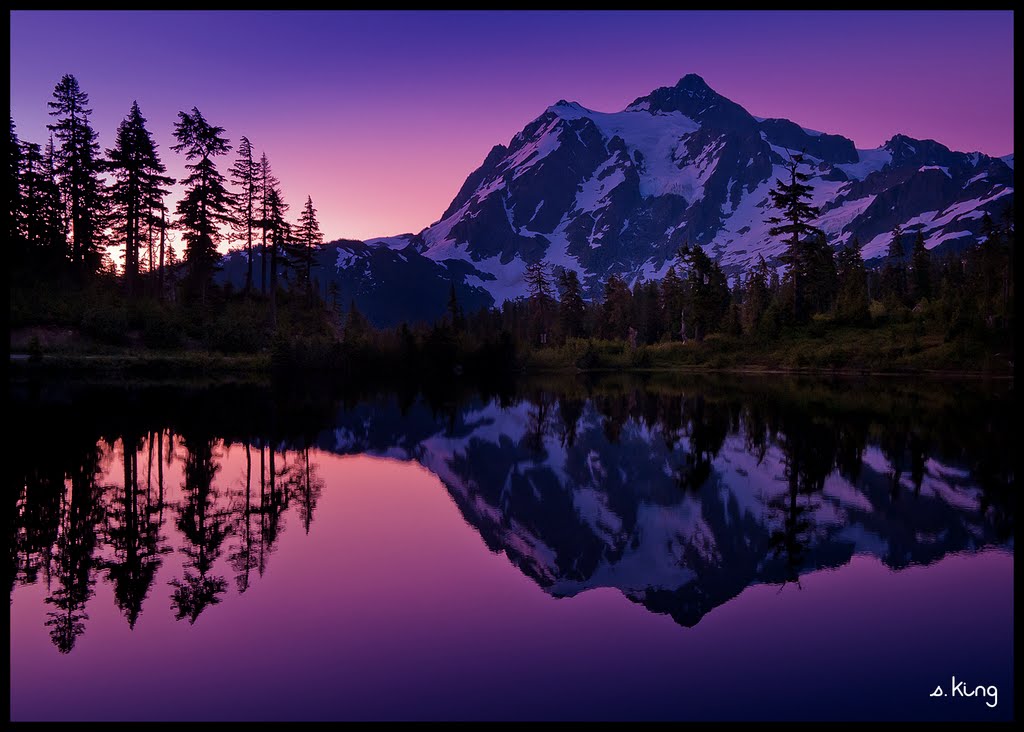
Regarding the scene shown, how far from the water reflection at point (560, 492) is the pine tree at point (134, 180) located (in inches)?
1551

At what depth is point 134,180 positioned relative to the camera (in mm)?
62281

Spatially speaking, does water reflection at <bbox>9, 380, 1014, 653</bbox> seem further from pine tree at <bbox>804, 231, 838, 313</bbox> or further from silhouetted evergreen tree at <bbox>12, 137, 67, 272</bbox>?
pine tree at <bbox>804, 231, 838, 313</bbox>

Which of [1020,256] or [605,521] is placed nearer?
[1020,256]

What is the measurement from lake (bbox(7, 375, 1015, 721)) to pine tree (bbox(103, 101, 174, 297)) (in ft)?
156

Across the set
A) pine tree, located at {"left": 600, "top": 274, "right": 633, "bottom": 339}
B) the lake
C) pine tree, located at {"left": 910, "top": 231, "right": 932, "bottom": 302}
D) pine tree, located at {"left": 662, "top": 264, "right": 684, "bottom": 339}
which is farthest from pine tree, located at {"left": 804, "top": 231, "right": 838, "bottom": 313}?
the lake

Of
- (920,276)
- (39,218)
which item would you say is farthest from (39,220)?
(920,276)

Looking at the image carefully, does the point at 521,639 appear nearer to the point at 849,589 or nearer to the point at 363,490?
the point at 849,589

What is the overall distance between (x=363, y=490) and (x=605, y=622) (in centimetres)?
875

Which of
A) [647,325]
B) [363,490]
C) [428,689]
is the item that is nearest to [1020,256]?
[428,689]

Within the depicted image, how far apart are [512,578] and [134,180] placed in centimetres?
6552

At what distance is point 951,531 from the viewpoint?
11938 mm

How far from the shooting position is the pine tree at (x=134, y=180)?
61.9 meters

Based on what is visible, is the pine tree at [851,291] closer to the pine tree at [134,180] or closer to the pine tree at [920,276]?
the pine tree at [920,276]

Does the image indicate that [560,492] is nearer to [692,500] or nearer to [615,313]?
[692,500]
